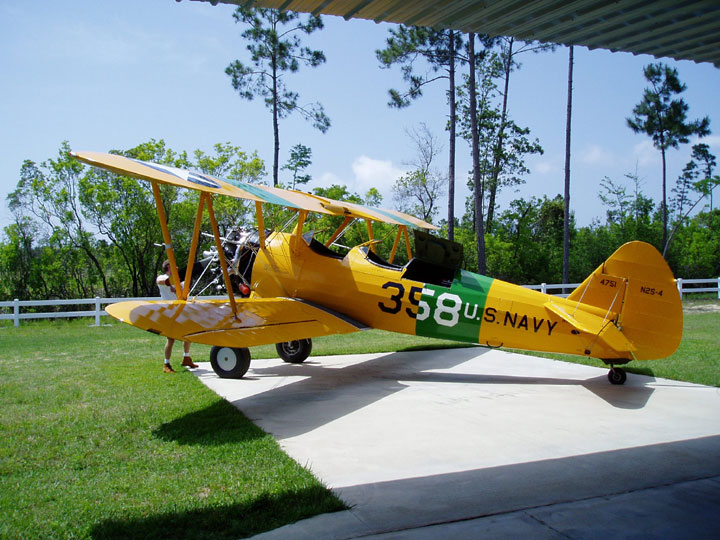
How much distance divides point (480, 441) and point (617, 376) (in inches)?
142

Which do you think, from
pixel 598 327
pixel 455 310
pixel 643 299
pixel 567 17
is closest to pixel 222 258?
pixel 455 310

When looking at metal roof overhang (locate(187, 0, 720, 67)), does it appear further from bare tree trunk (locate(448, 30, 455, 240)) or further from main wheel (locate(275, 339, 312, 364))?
bare tree trunk (locate(448, 30, 455, 240))

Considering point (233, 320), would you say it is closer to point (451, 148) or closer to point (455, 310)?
point (455, 310)

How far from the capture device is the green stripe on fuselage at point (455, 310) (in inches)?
310

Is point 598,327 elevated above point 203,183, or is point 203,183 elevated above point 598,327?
point 203,183

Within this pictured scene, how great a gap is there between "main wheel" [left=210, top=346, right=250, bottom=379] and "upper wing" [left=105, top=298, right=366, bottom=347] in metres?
0.91

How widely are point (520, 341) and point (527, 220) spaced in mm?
32249

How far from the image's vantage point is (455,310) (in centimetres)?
793

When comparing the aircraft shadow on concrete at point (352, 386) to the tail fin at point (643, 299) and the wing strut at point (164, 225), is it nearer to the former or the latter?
the tail fin at point (643, 299)

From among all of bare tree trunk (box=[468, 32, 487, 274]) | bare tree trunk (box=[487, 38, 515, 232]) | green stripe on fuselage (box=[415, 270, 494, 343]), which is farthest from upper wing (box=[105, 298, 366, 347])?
bare tree trunk (box=[487, 38, 515, 232])

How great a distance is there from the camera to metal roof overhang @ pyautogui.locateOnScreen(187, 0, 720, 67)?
13.5 feet

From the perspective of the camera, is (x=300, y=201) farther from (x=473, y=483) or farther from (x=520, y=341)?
(x=473, y=483)

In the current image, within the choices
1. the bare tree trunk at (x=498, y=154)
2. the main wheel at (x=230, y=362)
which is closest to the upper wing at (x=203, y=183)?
the main wheel at (x=230, y=362)

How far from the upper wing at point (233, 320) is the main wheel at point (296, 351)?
1658mm
